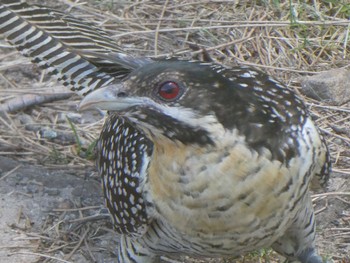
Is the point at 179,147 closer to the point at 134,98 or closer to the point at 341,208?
the point at 134,98

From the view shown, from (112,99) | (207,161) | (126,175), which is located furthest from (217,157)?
(126,175)

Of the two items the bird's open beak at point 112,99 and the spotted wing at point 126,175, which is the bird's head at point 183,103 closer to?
the bird's open beak at point 112,99

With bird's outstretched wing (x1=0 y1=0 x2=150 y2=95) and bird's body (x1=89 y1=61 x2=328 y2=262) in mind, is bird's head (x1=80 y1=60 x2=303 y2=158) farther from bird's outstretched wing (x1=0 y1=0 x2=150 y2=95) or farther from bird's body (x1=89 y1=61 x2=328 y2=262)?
bird's outstretched wing (x1=0 y1=0 x2=150 y2=95)

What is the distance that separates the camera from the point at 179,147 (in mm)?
3426

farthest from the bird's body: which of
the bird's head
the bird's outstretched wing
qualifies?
the bird's outstretched wing

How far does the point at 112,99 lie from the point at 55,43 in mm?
1641

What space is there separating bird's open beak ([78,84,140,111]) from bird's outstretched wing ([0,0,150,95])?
1392 millimetres

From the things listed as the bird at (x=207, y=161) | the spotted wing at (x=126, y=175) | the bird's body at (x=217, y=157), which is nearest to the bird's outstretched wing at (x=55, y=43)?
the spotted wing at (x=126, y=175)

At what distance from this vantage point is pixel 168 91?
3291 mm

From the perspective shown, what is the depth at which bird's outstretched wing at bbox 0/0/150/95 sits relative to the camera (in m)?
4.80

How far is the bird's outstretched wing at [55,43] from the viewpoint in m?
4.80

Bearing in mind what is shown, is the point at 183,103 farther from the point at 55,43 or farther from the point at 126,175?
the point at 55,43

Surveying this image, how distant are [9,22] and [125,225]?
1.46m

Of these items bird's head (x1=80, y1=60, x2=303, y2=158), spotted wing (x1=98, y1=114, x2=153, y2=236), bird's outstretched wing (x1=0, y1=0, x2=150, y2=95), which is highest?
bird's head (x1=80, y1=60, x2=303, y2=158)
